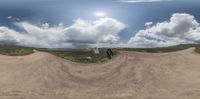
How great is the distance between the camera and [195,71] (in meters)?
82.8

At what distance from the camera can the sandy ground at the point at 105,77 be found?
69.9m

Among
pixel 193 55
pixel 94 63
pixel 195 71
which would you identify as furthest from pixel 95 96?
pixel 193 55

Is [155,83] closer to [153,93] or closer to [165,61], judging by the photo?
[153,93]

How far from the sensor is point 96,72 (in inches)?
3263

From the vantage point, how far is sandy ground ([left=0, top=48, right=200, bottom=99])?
69906mm

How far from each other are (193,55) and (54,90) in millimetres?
40608

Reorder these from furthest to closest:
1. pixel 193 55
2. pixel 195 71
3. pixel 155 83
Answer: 1. pixel 193 55
2. pixel 195 71
3. pixel 155 83

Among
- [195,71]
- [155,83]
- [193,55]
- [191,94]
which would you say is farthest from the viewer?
[193,55]

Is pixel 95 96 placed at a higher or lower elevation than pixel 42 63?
lower

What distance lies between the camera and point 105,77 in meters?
79.7

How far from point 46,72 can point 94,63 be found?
13.8 m

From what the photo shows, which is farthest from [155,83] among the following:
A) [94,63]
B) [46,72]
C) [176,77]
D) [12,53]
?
[12,53]

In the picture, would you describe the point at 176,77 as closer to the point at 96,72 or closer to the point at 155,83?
the point at 155,83

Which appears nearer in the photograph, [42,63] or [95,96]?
[95,96]
